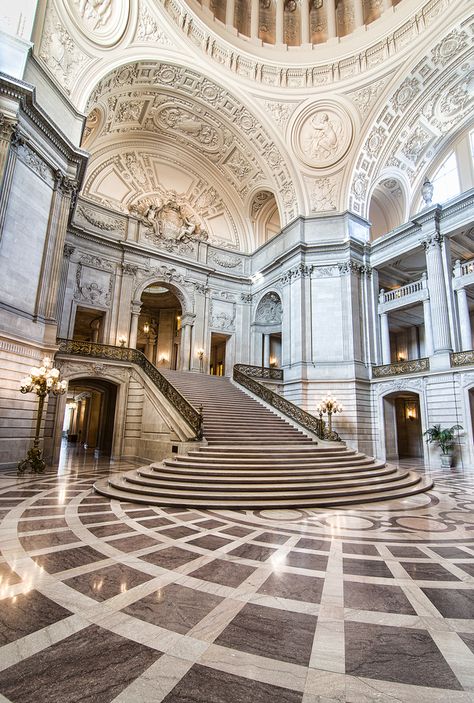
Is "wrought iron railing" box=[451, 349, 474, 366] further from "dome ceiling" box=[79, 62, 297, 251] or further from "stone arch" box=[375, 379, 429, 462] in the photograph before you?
"dome ceiling" box=[79, 62, 297, 251]

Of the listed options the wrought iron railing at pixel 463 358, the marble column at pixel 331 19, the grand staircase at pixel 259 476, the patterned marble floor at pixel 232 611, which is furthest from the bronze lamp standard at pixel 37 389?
the marble column at pixel 331 19

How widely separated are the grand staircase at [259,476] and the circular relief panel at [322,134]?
1504cm

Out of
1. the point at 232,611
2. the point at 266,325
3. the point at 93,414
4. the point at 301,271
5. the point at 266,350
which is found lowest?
the point at 232,611

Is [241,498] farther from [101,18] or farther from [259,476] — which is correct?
[101,18]

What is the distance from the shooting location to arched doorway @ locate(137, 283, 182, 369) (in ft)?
77.5

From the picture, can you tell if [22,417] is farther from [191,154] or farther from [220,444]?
[191,154]

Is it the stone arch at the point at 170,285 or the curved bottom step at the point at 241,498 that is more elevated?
the stone arch at the point at 170,285

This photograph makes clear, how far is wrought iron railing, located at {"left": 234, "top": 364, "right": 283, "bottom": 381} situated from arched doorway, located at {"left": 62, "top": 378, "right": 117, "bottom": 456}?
609 centimetres

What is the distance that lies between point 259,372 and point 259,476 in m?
10.4

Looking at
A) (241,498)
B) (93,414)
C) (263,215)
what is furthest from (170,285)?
(241,498)

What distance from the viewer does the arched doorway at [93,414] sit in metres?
16.0

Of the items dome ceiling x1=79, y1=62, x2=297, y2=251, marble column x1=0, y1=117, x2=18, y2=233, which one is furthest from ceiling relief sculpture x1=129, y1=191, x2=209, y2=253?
marble column x1=0, y1=117, x2=18, y2=233

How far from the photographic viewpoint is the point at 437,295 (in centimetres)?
1494

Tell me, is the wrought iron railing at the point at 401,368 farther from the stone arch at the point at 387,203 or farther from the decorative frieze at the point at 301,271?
the stone arch at the point at 387,203
